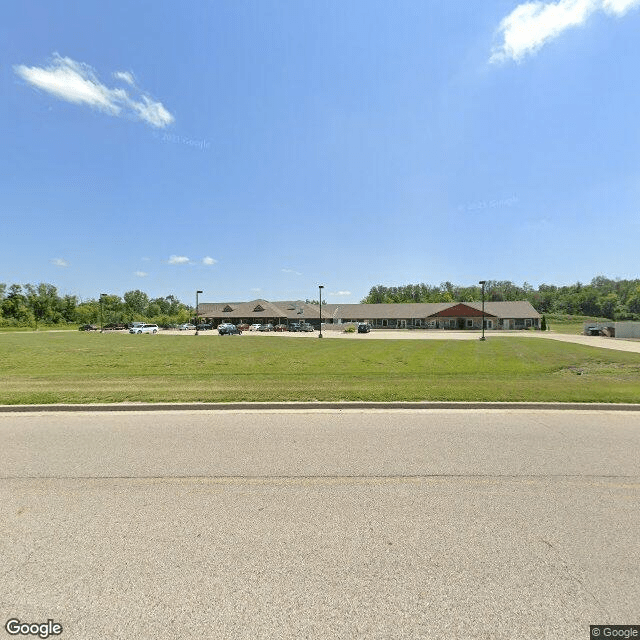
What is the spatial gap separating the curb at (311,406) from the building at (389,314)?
63.8 meters

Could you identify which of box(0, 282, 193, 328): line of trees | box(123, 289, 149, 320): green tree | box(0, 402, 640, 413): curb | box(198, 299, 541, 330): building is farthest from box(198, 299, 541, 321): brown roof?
box(0, 402, 640, 413): curb

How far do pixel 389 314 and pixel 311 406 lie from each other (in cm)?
7288

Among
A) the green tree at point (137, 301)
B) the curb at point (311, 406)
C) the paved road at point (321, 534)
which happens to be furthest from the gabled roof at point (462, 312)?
the green tree at point (137, 301)

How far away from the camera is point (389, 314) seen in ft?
258

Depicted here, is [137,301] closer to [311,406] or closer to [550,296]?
[311,406]

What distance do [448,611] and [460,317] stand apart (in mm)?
71761

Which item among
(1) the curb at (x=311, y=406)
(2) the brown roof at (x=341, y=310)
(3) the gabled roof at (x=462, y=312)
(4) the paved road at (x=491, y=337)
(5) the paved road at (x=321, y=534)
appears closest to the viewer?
(5) the paved road at (x=321, y=534)

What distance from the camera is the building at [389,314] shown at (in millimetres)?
69062

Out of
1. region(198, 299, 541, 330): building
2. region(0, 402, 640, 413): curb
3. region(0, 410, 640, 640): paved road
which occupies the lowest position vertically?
region(0, 410, 640, 640): paved road

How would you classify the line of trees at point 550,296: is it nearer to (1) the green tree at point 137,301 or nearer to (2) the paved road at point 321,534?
(1) the green tree at point 137,301

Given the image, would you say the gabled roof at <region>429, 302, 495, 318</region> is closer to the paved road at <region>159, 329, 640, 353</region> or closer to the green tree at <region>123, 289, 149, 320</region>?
the paved road at <region>159, 329, 640, 353</region>

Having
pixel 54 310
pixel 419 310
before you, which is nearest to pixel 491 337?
pixel 419 310

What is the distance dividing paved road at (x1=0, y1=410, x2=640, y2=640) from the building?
6660 centimetres

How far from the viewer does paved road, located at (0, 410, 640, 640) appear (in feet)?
7.88
